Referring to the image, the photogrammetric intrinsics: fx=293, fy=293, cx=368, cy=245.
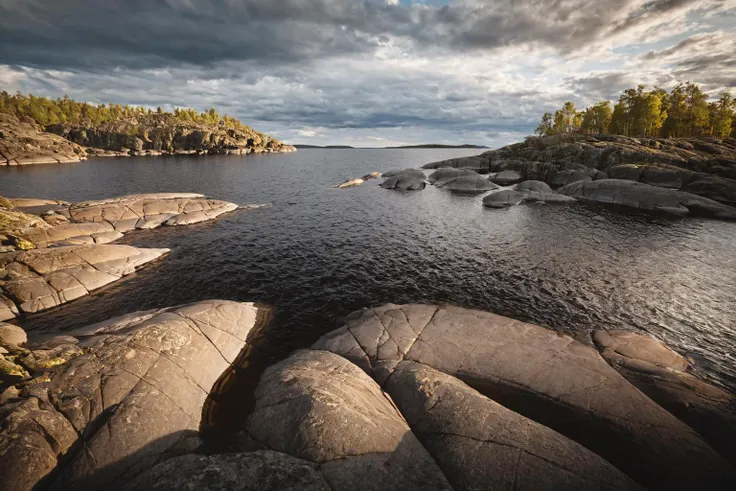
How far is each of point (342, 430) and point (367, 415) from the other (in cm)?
123

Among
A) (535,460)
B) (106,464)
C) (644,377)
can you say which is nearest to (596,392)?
(644,377)

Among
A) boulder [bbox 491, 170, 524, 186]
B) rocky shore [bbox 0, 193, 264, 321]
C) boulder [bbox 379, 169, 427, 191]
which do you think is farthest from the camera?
boulder [bbox 491, 170, 524, 186]

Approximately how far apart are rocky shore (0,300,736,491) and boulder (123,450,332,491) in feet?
0.12

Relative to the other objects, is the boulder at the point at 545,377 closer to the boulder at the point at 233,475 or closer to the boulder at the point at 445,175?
the boulder at the point at 233,475

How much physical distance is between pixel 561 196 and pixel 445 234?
34.0m

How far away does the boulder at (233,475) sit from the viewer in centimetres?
708

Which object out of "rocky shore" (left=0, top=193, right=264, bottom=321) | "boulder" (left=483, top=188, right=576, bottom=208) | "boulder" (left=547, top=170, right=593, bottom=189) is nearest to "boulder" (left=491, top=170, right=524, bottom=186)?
"boulder" (left=547, top=170, right=593, bottom=189)

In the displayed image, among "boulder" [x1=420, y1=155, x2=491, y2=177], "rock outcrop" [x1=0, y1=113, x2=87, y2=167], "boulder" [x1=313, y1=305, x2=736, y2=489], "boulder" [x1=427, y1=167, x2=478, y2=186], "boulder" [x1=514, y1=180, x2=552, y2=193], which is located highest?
"rock outcrop" [x1=0, y1=113, x2=87, y2=167]

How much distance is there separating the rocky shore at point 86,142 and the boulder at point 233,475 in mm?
156905

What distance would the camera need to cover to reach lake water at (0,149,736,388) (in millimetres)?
19188

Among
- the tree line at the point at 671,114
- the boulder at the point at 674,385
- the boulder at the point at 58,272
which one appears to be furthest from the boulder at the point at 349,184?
the tree line at the point at 671,114

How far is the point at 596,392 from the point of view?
12.2 m

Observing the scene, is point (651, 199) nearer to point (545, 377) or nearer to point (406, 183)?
point (406, 183)

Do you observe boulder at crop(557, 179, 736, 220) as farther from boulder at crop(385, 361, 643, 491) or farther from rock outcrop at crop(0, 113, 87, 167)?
rock outcrop at crop(0, 113, 87, 167)
